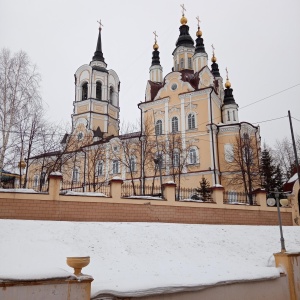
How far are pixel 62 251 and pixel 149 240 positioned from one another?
3190 mm

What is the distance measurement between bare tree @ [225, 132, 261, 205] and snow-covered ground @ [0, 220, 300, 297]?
12945 millimetres

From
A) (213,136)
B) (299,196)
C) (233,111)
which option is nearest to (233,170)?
(213,136)

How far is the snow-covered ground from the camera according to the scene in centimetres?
786

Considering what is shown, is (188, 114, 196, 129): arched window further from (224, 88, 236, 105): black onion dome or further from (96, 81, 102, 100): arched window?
(96, 81, 102, 100): arched window

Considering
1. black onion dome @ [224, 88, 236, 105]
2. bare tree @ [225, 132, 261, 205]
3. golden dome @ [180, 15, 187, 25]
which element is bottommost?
bare tree @ [225, 132, 261, 205]

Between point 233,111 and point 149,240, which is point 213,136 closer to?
point 233,111

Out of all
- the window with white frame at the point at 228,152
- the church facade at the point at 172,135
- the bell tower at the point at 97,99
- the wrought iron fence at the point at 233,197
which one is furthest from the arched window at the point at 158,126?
the wrought iron fence at the point at 233,197

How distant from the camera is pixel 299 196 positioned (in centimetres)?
1808

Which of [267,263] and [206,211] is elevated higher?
[206,211]

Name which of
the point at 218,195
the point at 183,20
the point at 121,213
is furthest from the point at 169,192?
the point at 183,20

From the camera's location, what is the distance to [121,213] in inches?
529

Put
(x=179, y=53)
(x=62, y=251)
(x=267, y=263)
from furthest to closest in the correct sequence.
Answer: (x=179, y=53)
(x=267, y=263)
(x=62, y=251)

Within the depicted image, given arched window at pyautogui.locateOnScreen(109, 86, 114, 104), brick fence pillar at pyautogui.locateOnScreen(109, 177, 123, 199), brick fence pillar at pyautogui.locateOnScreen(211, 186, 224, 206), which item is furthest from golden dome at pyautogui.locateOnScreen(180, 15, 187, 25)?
brick fence pillar at pyautogui.locateOnScreen(109, 177, 123, 199)

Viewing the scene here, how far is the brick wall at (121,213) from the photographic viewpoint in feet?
39.6
